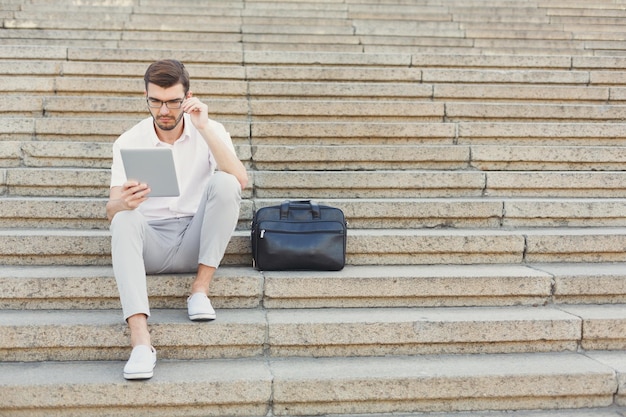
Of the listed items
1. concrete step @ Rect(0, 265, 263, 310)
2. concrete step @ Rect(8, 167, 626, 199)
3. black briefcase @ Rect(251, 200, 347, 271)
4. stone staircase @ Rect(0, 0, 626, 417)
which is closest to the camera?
stone staircase @ Rect(0, 0, 626, 417)

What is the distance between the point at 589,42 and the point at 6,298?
6.50m

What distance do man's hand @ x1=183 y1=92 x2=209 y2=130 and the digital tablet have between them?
37cm

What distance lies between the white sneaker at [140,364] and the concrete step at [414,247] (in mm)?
929

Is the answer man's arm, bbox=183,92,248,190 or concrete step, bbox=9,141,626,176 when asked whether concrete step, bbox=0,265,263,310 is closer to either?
man's arm, bbox=183,92,248,190

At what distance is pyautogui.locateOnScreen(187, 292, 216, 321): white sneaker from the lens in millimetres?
3205

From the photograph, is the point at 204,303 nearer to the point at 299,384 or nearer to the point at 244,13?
the point at 299,384

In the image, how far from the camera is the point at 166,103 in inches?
127

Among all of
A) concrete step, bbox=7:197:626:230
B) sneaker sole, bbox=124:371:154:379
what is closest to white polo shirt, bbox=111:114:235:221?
concrete step, bbox=7:197:626:230

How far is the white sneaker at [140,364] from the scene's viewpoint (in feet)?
9.52

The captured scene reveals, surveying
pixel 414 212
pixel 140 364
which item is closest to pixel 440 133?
pixel 414 212

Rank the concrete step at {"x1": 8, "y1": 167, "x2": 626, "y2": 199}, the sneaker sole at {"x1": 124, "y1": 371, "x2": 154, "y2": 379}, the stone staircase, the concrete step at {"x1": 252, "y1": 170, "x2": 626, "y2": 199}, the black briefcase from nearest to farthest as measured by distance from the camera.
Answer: the sneaker sole at {"x1": 124, "y1": 371, "x2": 154, "y2": 379} → the stone staircase → the black briefcase → the concrete step at {"x1": 8, "y1": 167, "x2": 626, "y2": 199} → the concrete step at {"x1": 252, "y1": 170, "x2": 626, "y2": 199}

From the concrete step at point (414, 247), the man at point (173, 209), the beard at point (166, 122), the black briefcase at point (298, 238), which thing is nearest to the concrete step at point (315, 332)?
the man at point (173, 209)

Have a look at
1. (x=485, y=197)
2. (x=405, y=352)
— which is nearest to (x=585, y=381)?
(x=405, y=352)

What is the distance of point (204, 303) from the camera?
3232mm
